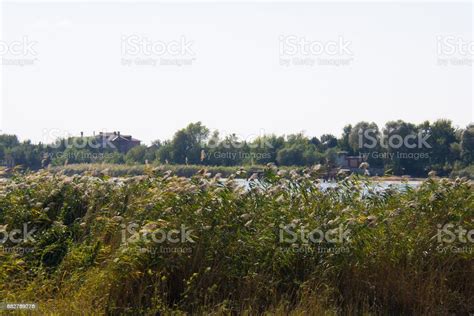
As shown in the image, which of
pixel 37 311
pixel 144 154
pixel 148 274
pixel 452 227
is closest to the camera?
pixel 37 311

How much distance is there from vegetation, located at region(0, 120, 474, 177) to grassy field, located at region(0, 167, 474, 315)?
75.9 feet

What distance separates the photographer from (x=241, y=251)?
10.3m

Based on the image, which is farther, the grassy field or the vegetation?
the vegetation

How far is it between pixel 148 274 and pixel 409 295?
379cm

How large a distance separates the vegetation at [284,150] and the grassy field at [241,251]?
23.1m

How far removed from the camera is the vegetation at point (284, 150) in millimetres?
38875

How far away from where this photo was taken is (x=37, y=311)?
8.95 meters

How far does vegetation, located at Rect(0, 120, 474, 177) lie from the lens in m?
38.9

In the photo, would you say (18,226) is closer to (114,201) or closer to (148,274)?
(114,201)

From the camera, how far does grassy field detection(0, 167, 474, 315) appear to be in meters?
9.66

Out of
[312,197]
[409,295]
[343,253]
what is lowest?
[409,295]

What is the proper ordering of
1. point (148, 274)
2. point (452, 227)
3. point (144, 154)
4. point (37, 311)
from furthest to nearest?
point (144, 154), point (452, 227), point (148, 274), point (37, 311)

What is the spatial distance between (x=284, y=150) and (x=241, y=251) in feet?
112

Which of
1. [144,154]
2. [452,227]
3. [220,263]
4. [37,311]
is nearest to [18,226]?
[37,311]
